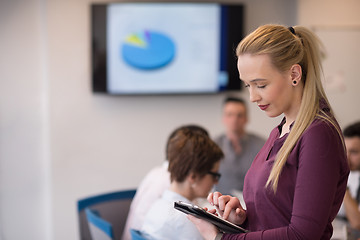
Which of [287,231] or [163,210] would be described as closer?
[287,231]

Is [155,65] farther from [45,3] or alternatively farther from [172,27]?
[45,3]

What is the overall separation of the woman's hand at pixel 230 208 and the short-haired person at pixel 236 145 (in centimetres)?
215

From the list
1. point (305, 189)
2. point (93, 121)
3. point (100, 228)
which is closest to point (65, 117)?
point (93, 121)

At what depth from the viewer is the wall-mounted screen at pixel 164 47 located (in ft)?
14.1

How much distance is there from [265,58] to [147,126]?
3.16 m

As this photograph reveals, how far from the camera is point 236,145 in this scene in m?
3.92

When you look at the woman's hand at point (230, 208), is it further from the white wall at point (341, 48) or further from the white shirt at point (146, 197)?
the white wall at point (341, 48)

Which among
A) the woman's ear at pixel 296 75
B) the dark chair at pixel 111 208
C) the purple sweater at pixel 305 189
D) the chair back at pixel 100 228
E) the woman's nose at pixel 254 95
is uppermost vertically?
the woman's ear at pixel 296 75

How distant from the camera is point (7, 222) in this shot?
444 centimetres

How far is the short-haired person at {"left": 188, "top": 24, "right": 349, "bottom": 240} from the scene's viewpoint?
126 centimetres

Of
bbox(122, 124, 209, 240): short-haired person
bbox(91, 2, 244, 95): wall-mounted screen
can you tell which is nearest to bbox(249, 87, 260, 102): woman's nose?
bbox(122, 124, 209, 240): short-haired person

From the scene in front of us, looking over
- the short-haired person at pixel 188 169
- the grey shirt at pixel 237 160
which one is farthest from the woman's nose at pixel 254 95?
the grey shirt at pixel 237 160

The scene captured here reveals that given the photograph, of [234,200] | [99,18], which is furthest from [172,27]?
[234,200]

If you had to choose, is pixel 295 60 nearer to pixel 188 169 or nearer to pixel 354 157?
pixel 188 169
